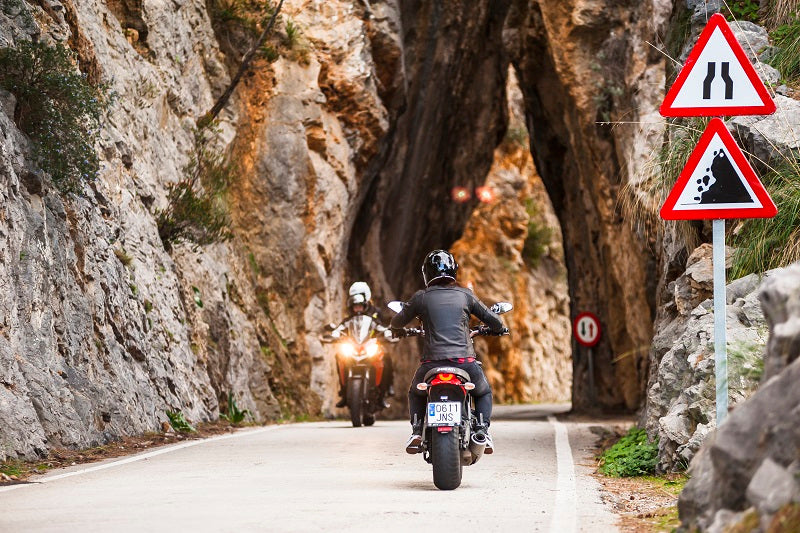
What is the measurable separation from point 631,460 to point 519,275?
4480 centimetres

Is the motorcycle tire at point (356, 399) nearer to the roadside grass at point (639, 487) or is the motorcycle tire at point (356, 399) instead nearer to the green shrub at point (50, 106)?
the roadside grass at point (639, 487)

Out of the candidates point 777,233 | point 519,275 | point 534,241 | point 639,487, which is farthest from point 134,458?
point 534,241

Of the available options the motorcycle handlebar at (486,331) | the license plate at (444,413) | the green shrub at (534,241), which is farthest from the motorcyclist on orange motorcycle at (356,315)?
the green shrub at (534,241)

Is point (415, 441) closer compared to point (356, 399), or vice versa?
point (415, 441)

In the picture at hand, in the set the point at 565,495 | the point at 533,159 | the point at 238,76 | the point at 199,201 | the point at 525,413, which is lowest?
the point at 525,413

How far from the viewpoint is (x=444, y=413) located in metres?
8.72

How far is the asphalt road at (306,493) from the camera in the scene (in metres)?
6.84

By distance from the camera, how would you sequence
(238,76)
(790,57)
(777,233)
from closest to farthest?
(777,233)
(790,57)
(238,76)

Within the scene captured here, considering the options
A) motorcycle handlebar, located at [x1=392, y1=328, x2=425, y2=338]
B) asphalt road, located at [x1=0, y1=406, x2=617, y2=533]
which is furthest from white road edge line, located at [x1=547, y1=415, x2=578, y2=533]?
motorcycle handlebar, located at [x1=392, y1=328, x2=425, y2=338]

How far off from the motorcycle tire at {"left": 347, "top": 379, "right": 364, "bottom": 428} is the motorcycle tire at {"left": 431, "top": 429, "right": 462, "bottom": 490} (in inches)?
332

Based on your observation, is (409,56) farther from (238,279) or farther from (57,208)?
(57,208)

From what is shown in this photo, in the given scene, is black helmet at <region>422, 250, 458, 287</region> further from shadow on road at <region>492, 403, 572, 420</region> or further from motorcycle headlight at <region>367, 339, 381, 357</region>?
shadow on road at <region>492, 403, 572, 420</region>

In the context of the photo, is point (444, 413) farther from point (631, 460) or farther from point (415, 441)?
point (631, 460)

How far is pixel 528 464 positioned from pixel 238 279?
42.6 feet
